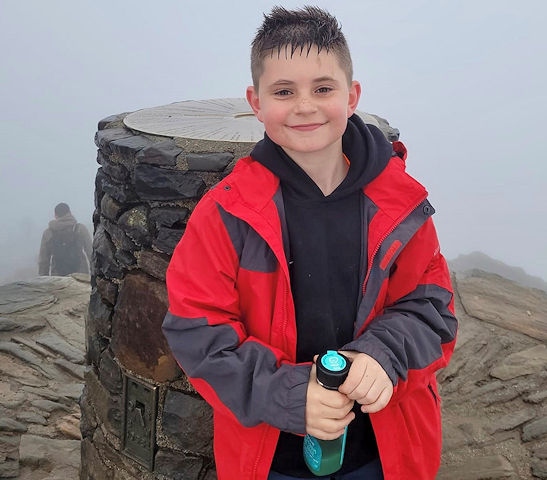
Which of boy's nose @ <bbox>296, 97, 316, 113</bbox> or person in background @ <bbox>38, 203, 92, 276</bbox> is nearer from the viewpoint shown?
boy's nose @ <bbox>296, 97, 316, 113</bbox>

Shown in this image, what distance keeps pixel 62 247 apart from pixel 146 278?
610cm

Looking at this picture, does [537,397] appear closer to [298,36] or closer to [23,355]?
[298,36]

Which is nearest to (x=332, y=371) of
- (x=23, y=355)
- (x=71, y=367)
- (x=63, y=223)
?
(x=71, y=367)

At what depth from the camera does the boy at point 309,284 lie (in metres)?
1.47

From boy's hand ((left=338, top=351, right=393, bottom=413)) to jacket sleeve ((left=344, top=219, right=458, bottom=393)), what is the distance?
0.03 m

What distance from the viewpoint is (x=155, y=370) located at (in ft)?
8.59

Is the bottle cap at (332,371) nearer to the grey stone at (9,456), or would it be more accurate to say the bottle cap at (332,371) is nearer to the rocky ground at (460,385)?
the rocky ground at (460,385)

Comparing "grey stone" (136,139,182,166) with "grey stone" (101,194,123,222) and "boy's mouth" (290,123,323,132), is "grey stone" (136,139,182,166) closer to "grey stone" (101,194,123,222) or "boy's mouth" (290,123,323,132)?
"grey stone" (101,194,123,222)

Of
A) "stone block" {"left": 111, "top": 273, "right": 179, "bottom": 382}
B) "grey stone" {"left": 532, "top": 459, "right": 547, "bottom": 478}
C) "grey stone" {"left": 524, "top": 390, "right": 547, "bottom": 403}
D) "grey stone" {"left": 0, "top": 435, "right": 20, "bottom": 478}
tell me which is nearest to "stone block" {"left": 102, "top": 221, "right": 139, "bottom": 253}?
"stone block" {"left": 111, "top": 273, "right": 179, "bottom": 382}

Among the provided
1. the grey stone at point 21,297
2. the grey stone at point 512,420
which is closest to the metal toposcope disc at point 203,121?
the grey stone at point 512,420

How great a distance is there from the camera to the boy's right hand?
1386 mm

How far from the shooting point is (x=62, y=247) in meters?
8.20

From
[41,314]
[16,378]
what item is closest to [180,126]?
[16,378]

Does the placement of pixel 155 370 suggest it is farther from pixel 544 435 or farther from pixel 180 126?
pixel 544 435
